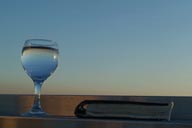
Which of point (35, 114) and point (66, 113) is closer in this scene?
point (35, 114)

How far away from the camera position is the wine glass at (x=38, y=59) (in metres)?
0.98

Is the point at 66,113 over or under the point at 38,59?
under

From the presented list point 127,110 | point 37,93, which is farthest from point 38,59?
point 127,110

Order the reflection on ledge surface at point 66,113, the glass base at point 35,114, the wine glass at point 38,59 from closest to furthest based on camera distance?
the reflection on ledge surface at point 66,113 < the glass base at point 35,114 < the wine glass at point 38,59

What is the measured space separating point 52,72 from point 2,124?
0.21 metres

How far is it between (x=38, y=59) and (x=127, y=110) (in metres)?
0.25

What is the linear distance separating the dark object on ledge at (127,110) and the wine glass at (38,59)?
14cm

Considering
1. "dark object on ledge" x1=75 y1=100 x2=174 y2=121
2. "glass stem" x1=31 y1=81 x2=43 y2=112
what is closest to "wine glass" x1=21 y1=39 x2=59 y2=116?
"glass stem" x1=31 y1=81 x2=43 y2=112

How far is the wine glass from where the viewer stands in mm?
980

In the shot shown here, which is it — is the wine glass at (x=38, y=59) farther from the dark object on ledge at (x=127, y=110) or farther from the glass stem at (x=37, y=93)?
the dark object on ledge at (x=127, y=110)

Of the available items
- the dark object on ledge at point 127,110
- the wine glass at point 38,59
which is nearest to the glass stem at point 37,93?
the wine glass at point 38,59

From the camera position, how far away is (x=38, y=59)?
983mm

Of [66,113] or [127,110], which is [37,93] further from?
[127,110]

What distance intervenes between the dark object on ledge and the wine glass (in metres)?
0.14
